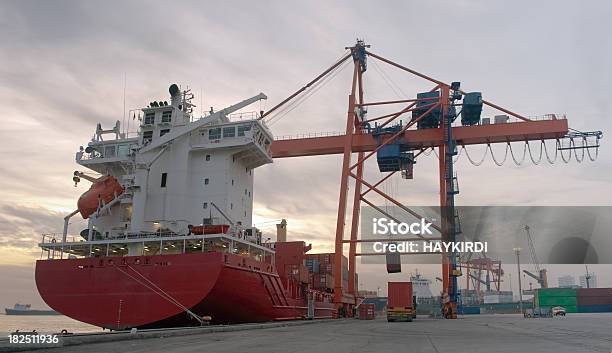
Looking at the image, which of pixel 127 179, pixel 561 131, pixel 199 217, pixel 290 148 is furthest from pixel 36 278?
pixel 561 131

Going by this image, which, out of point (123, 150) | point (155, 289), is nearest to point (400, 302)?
point (155, 289)

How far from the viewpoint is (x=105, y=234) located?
82.8 feet

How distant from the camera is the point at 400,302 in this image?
33.6 meters

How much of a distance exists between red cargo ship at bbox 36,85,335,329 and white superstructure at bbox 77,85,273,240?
0.06 metres

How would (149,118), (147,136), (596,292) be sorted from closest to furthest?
(147,136) → (149,118) → (596,292)

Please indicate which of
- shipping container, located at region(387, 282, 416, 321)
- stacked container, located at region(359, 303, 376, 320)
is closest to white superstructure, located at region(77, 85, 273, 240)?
shipping container, located at region(387, 282, 416, 321)

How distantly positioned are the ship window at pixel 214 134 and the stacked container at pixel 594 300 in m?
90.8

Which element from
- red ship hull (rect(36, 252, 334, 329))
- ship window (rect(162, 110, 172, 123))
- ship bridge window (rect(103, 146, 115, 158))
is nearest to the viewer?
red ship hull (rect(36, 252, 334, 329))

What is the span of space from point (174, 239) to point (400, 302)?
57.5 feet

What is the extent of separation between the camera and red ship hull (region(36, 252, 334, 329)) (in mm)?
20297

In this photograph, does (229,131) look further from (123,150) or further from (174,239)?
(174,239)

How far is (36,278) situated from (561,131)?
3192 cm

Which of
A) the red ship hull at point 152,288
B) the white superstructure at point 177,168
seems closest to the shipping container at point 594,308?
the white superstructure at point 177,168

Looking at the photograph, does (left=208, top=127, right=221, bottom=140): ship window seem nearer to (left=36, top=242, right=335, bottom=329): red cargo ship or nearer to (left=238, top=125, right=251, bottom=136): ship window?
(left=238, top=125, right=251, bottom=136): ship window
